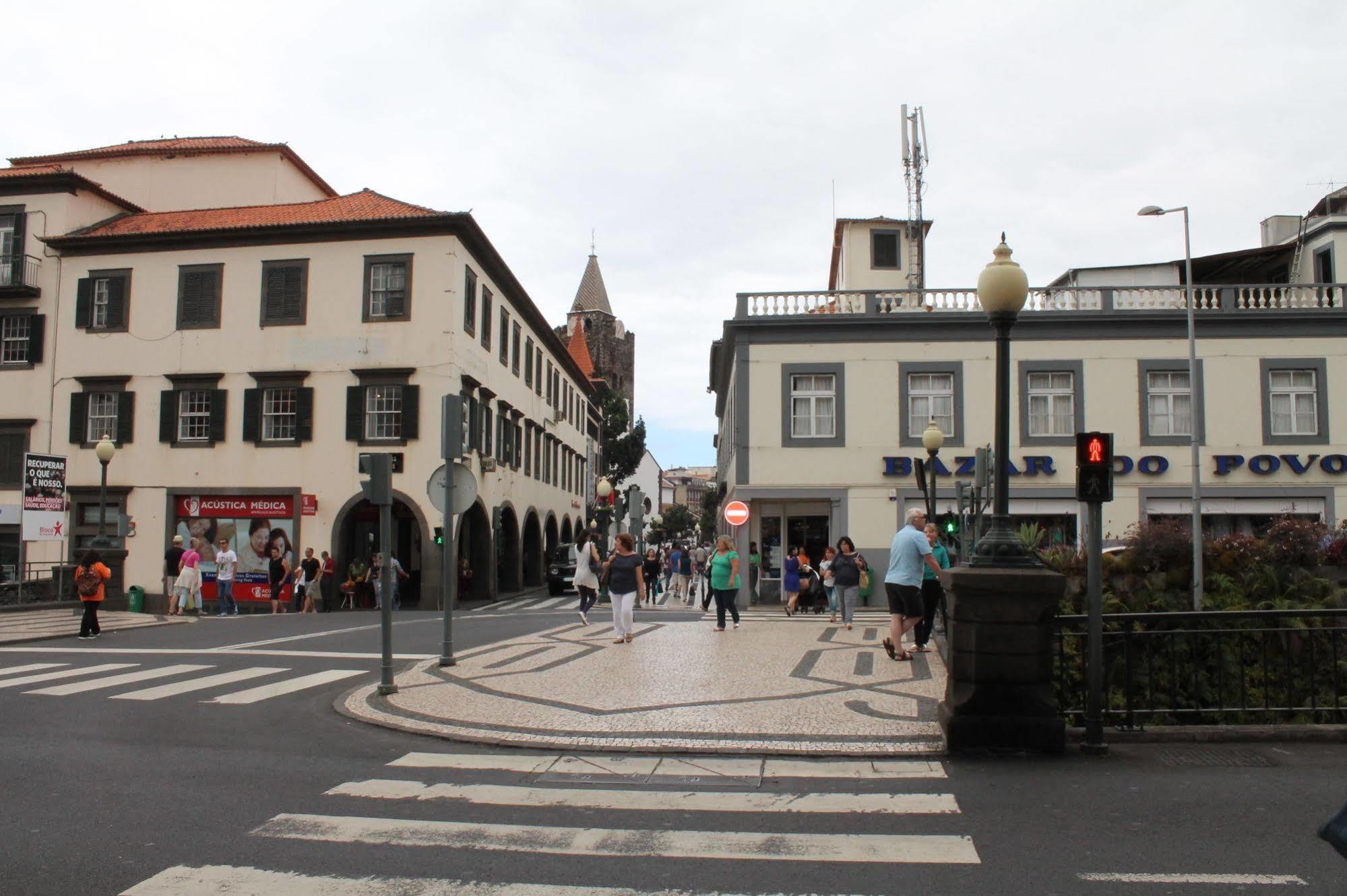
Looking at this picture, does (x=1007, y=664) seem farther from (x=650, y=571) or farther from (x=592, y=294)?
(x=592, y=294)

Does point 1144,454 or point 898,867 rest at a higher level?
point 1144,454

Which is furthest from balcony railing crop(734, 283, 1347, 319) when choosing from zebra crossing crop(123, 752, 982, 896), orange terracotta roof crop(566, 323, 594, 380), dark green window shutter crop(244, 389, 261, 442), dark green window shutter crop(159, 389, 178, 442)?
orange terracotta roof crop(566, 323, 594, 380)

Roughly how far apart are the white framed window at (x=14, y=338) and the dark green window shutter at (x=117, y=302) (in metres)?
2.67

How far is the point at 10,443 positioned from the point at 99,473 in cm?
345

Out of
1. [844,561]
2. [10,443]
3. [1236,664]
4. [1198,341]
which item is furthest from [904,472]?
[10,443]

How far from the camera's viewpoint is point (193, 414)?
101ft

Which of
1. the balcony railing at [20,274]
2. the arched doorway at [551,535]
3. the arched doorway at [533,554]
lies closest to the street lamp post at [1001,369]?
the balcony railing at [20,274]

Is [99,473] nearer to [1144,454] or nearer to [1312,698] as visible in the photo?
[1144,454]

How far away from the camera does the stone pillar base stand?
293 inches

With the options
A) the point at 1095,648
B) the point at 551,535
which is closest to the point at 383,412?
the point at 551,535

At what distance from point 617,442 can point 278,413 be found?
42465 millimetres

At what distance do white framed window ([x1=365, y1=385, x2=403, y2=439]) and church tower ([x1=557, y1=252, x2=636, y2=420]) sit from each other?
55.7 m

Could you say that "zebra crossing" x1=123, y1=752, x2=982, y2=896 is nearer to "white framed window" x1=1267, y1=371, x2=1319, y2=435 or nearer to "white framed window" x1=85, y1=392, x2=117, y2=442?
"white framed window" x1=1267, y1=371, x2=1319, y2=435

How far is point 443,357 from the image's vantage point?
2916cm
